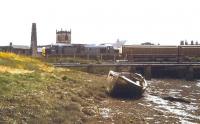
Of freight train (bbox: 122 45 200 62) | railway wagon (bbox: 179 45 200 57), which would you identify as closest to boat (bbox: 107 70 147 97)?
freight train (bbox: 122 45 200 62)

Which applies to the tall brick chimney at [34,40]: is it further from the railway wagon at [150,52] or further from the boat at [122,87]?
the boat at [122,87]

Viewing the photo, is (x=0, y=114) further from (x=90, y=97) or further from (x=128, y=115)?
(x=90, y=97)

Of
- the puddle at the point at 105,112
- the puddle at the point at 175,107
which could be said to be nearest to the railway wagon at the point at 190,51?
the puddle at the point at 175,107

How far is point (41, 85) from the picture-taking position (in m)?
30.3

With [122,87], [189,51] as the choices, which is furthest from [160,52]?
[122,87]

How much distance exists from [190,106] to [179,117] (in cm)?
662

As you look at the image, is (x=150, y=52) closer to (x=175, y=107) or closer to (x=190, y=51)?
(x=190, y=51)

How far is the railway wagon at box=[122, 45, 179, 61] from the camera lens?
8369 cm

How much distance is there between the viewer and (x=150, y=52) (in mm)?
85250

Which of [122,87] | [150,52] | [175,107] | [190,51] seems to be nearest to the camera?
[175,107]

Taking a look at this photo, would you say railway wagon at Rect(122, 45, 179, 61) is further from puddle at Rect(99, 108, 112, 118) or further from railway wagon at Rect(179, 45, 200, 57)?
puddle at Rect(99, 108, 112, 118)

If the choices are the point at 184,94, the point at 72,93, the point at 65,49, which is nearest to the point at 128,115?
the point at 72,93

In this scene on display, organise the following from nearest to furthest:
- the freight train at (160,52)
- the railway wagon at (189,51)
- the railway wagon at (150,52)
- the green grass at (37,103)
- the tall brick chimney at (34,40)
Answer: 1. the green grass at (37,103)
2. the tall brick chimney at (34,40)
3. the freight train at (160,52)
4. the railway wagon at (150,52)
5. the railway wagon at (189,51)

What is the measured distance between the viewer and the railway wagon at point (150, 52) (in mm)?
83688
